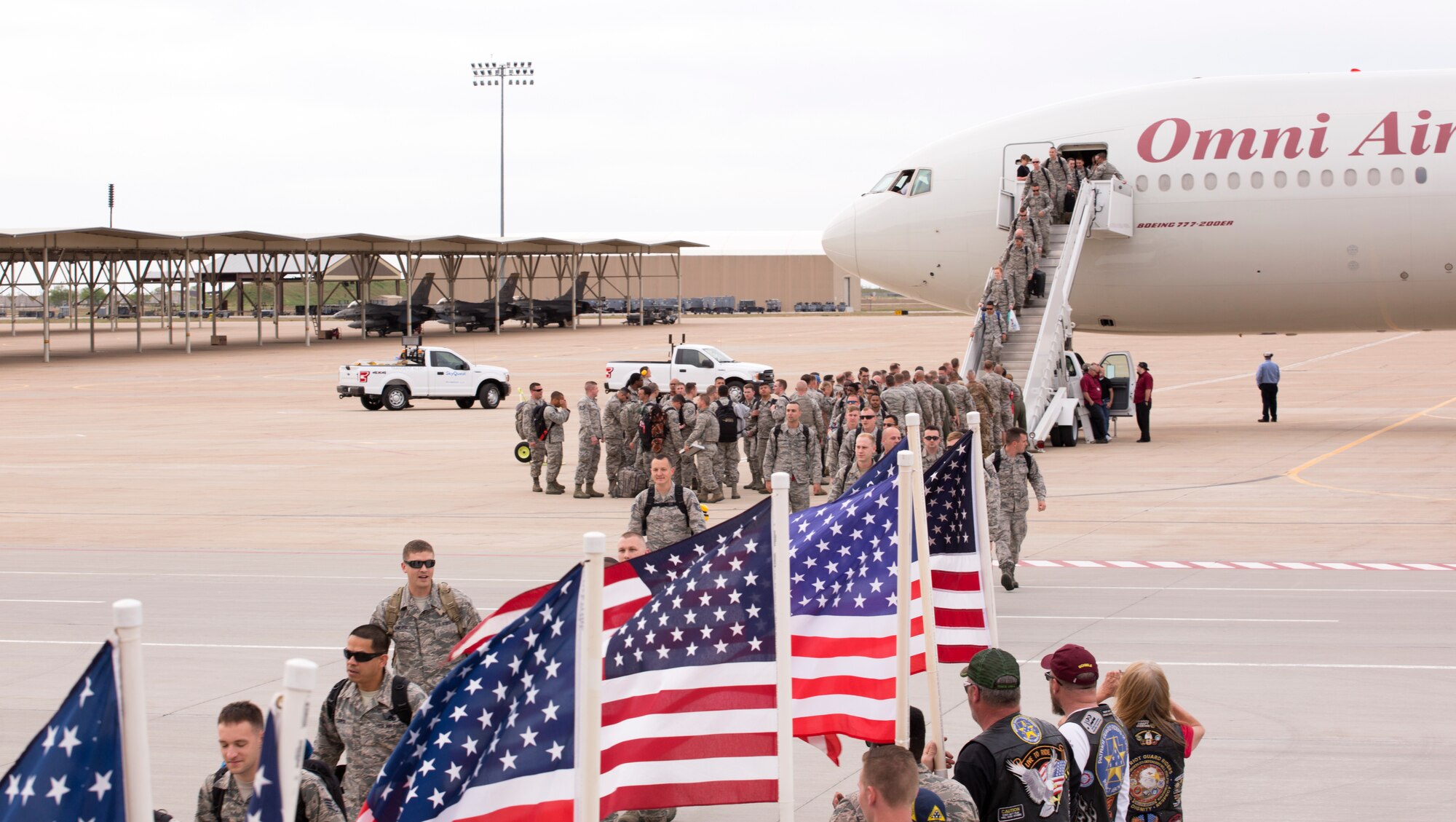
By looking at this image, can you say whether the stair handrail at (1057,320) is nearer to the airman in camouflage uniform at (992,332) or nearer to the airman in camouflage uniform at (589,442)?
the airman in camouflage uniform at (992,332)

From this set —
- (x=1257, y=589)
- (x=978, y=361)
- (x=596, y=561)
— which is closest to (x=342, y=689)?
(x=596, y=561)

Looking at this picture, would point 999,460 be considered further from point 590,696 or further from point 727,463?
point 590,696

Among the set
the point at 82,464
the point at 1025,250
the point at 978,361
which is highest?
Answer: the point at 1025,250

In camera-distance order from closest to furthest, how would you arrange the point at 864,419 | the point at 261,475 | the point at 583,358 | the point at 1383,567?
the point at 864,419 < the point at 1383,567 < the point at 261,475 < the point at 583,358

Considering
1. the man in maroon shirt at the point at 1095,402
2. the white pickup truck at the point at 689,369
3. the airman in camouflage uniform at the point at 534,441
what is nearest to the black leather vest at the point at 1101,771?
the airman in camouflage uniform at the point at 534,441

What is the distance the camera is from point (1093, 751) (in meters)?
5.89

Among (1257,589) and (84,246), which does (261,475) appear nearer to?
(1257,589)

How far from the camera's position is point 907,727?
22.6 feet

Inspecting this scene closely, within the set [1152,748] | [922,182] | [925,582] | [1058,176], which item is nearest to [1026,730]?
[1152,748]

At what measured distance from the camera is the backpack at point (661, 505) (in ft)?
35.2

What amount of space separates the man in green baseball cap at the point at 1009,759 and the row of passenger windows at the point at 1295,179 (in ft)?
78.6

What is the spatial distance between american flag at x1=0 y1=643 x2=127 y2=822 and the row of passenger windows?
26.3m

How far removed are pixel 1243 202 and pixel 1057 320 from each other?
4.23 metres

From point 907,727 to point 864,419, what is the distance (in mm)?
6987
